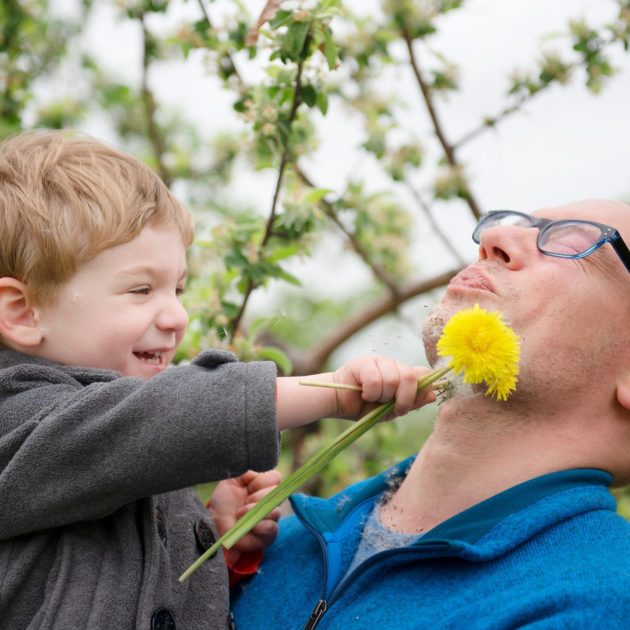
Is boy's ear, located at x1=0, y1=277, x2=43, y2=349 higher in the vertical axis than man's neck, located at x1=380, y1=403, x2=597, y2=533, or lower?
higher

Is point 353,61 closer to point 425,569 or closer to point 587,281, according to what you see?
point 587,281

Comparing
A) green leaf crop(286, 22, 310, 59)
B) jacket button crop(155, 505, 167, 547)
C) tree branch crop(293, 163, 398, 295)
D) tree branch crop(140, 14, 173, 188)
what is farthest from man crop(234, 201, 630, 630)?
tree branch crop(140, 14, 173, 188)

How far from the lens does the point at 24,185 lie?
1562mm

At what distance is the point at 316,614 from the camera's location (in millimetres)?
1630

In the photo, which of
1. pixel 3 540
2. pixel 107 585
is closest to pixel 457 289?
pixel 107 585

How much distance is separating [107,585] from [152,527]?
0.43 ft

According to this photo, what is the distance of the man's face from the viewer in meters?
1.65

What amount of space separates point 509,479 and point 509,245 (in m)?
0.49

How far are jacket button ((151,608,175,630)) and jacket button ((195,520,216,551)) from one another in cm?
19

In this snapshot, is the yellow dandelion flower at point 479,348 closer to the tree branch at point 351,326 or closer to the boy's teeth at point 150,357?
the boy's teeth at point 150,357

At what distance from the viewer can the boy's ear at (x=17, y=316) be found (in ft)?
4.96

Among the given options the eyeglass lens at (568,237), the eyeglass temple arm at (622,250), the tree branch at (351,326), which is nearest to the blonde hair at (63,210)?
the eyeglass lens at (568,237)

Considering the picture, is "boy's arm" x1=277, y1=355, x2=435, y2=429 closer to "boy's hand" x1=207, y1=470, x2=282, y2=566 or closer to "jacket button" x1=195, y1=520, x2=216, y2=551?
"jacket button" x1=195, y1=520, x2=216, y2=551

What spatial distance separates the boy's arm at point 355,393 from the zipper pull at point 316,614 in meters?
0.45
